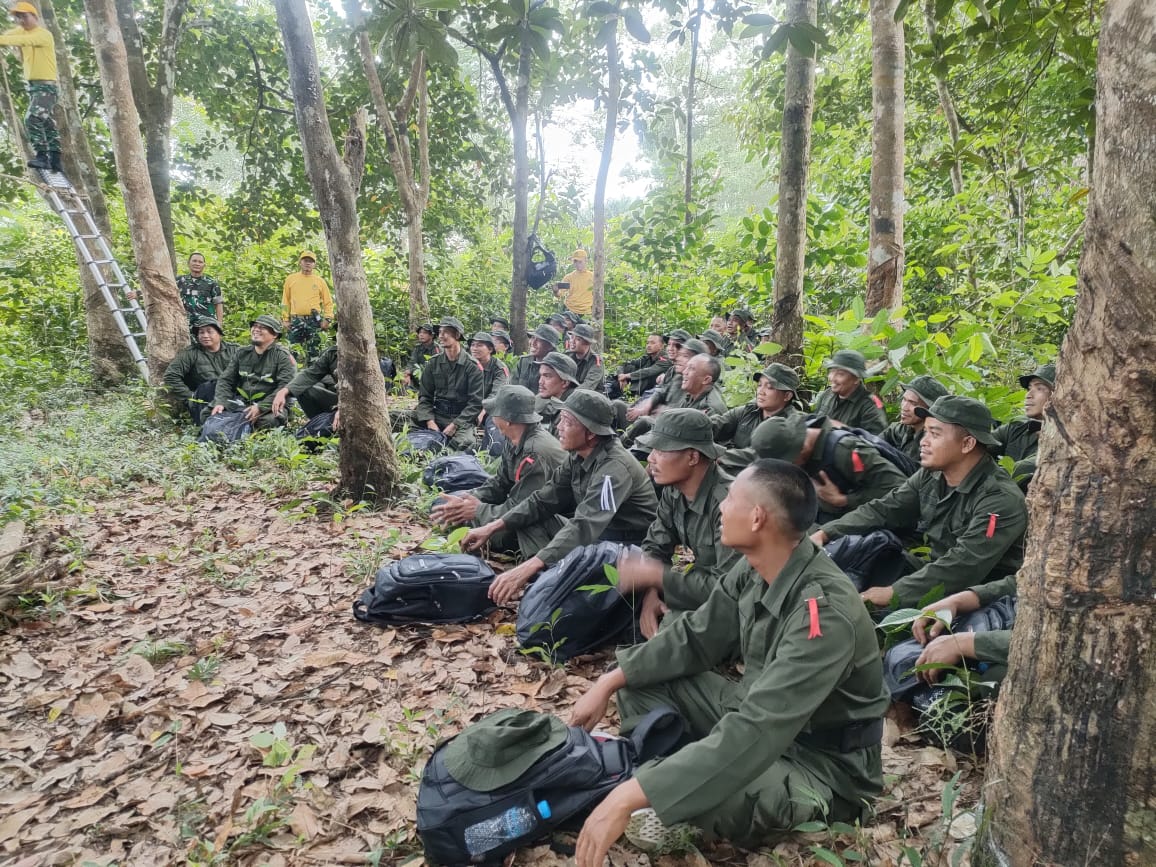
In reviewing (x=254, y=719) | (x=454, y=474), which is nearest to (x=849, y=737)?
(x=254, y=719)

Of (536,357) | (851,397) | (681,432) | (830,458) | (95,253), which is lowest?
(830,458)

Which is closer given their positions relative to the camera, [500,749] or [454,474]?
[500,749]

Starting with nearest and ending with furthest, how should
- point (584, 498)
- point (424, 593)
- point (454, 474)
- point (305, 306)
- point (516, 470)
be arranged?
point (424, 593)
point (584, 498)
point (516, 470)
point (454, 474)
point (305, 306)

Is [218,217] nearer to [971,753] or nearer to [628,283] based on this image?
[628,283]

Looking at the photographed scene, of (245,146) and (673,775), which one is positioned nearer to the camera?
(673,775)

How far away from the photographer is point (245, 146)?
12.0m

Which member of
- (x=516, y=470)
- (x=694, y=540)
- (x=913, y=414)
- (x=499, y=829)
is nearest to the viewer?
(x=499, y=829)

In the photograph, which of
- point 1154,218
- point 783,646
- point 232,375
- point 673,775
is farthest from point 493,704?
point 232,375

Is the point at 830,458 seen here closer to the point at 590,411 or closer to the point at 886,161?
the point at 590,411

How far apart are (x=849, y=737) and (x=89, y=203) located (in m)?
12.6

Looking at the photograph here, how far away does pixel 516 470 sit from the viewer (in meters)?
5.05

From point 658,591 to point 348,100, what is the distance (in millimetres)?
10677

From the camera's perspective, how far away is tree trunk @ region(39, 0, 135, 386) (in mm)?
9547

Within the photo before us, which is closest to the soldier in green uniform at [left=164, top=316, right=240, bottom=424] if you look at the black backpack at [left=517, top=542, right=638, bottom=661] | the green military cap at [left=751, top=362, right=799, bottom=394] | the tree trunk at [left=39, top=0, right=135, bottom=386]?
the tree trunk at [left=39, top=0, right=135, bottom=386]
